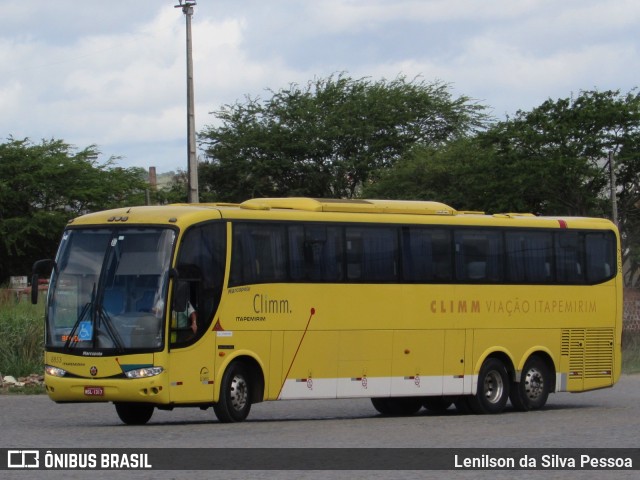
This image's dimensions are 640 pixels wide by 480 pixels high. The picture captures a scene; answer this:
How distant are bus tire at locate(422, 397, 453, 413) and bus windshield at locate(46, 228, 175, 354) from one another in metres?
6.76

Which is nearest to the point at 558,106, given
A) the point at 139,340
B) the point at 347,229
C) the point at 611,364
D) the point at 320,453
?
the point at 611,364

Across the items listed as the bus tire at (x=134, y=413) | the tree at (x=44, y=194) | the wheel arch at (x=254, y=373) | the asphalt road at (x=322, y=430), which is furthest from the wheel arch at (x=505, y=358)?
the tree at (x=44, y=194)

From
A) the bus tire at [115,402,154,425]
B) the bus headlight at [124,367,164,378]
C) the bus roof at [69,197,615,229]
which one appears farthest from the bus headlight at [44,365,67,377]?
the bus roof at [69,197,615,229]

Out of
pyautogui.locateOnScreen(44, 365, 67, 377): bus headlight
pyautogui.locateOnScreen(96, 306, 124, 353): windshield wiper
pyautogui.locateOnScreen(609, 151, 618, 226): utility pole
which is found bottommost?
pyautogui.locateOnScreen(44, 365, 67, 377): bus headlight

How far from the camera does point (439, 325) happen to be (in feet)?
78.5

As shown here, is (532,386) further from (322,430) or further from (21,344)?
(21,344)

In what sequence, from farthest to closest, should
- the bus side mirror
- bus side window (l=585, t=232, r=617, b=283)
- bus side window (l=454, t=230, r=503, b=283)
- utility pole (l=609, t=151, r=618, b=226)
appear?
utility pole (l=609, t=151, r=618, b=226) → bus side window (l=585, t=232, r=617, b=283) → bus side window (l=454, t=230, r=503, b=283) → the bus side mirror

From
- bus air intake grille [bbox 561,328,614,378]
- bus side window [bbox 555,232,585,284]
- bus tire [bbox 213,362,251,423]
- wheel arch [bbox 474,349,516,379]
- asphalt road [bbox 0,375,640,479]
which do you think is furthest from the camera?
bus air intake grille [bbox 561,328,614,378]

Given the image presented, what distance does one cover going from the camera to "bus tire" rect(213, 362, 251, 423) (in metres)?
20.8

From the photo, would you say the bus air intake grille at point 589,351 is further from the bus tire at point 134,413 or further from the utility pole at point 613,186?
the utility pole at point 613,186

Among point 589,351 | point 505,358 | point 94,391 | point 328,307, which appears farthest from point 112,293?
point 589,351

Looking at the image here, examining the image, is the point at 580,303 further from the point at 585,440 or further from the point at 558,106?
the point at 558,106

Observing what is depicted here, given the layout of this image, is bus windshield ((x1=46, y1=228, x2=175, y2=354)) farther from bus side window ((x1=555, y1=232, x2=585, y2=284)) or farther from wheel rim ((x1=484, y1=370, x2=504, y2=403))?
bus side window ((x1=555, y1=232, x2=585, y2=284))

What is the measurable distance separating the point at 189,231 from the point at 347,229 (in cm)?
327
